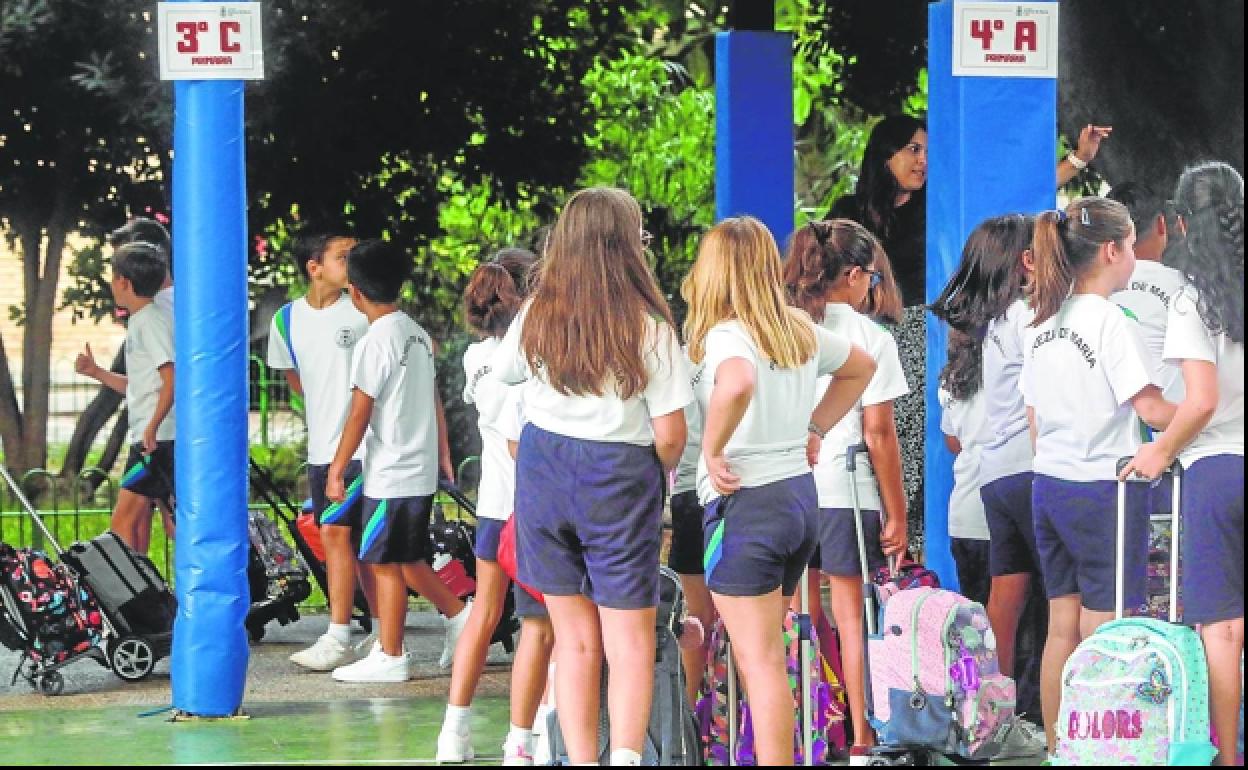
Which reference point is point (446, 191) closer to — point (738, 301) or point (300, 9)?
point (300, 9)

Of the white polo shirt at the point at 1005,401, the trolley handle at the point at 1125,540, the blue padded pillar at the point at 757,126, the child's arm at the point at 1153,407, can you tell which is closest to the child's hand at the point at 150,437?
the blue padded pillar at the point at 757,126

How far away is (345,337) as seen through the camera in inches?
362

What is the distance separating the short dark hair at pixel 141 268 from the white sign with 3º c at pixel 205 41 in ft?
7.07

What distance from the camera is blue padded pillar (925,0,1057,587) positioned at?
25.7 feet

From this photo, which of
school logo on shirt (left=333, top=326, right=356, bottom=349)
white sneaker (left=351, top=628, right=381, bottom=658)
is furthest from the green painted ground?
school logo on shirt (left=333, top=326, right=356, bottom=349)

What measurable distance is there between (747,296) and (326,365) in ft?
11.0

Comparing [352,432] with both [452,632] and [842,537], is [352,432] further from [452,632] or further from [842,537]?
[842,537]

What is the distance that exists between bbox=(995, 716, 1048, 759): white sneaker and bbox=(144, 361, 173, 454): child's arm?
3.99m

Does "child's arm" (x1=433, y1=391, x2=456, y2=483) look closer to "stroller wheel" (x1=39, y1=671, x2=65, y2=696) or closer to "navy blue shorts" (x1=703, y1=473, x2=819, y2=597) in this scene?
"stroller wheel" (x1=39, y1=671, x2=65, y2=696)

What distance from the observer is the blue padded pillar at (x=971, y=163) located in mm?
7828

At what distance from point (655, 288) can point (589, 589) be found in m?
0.84

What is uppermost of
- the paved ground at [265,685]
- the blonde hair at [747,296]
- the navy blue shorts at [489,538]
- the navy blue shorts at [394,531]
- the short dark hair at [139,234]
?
the short dark hair at [139,234]

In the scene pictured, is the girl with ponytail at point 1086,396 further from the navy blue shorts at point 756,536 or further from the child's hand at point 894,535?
the navy blue shorts at point 756,536

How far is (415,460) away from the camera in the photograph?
8.63 metres
